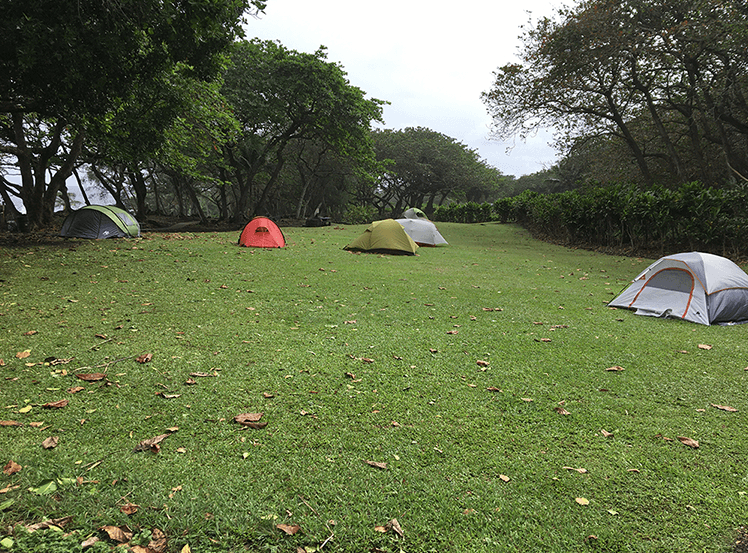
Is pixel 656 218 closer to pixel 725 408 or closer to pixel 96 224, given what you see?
pixel 725 408

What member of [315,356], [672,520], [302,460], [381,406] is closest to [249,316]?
[315,356]

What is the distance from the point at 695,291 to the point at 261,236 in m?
11.4

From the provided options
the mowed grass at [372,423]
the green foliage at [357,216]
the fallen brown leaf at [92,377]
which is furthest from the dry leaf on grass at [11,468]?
the green foliage at [357,216]

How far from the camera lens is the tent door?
633cm

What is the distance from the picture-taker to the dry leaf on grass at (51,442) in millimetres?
2666

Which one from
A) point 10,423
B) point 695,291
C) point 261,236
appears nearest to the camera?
point 10,423

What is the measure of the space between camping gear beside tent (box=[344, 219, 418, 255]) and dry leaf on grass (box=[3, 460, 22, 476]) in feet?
37.3

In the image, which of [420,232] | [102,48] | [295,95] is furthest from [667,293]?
[295,95]

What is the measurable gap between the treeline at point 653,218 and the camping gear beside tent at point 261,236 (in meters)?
12.0

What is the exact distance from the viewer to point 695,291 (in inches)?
247

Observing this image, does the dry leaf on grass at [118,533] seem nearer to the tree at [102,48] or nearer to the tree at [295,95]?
the tree at [102,48]

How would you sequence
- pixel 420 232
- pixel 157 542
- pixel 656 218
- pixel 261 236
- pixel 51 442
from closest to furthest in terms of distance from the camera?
pixel 157 542
pixel 51 442
pixel 656 218
pixel 261 236
pixel 420 232

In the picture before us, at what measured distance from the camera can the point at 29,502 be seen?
2180mm

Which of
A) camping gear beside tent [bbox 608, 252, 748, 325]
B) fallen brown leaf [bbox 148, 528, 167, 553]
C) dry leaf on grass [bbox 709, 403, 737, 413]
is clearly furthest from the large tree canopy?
fallen brown leaf [bbox 148, 528, 167, 553]
